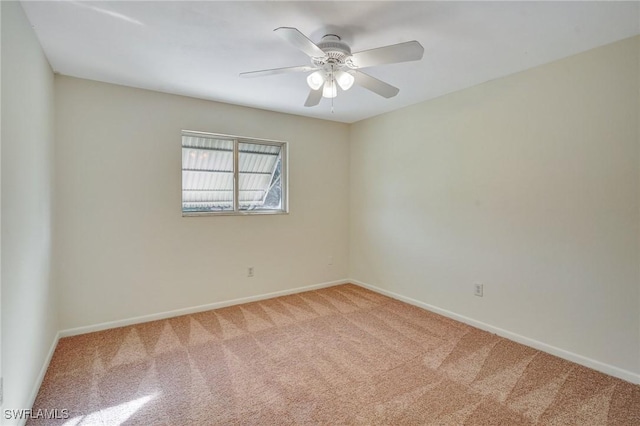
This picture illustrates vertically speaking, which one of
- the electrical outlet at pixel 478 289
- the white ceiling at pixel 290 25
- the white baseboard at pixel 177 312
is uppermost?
the white ceiling at pixel 290 25

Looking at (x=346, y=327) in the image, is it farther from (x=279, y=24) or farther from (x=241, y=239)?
(x=279, y=24)

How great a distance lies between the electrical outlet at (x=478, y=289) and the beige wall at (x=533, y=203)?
5cm

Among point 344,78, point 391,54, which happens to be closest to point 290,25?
point 344,78

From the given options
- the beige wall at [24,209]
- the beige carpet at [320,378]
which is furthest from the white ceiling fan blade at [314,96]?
the beige carpet at [320,378]

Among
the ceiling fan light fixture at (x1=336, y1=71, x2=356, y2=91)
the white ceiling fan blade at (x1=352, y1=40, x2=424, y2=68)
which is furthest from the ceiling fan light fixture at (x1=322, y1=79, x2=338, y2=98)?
the white ceiling fan blade at (x1=352, y1=40, x2=424, y2=68)

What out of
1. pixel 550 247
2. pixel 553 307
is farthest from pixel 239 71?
pixel 553 307

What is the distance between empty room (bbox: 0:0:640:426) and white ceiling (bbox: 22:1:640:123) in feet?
0.06

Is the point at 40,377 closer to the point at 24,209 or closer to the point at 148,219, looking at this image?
the point at 24,209

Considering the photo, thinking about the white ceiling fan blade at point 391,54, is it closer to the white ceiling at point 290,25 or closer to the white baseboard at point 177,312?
the white ceiling at point 290,25

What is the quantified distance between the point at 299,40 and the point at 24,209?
185cm

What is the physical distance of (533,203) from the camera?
2658 millimetres

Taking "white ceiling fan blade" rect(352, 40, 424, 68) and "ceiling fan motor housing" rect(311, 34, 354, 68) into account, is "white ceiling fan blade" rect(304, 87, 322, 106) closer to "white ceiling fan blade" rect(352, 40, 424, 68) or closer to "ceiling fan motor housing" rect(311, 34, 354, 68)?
"ceiling fan motor housing" rect(311, 34, 354, 68)

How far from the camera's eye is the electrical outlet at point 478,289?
3.05 meters

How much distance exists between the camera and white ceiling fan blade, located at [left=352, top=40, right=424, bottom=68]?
67.0 inches
